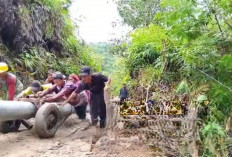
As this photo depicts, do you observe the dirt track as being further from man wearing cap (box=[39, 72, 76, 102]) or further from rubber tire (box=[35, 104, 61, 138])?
man wearing cap (box=[39, 72, 76, 102])

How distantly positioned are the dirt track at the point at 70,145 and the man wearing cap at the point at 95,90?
697 mm

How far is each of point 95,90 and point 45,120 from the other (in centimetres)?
162

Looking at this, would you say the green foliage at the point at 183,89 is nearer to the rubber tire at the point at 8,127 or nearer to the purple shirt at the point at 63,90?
the purple shirt at the point at 63,90

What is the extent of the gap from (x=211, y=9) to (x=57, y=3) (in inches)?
430

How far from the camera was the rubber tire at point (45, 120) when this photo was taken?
621 centimetres

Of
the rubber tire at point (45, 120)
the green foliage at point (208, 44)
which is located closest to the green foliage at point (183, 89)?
the green foliage at point (208, 44)

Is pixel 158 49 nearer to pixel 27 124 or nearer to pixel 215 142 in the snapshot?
pixel 27 124

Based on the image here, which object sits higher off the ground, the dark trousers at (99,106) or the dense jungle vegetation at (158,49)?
the dense jungle vegetation at (158,49)

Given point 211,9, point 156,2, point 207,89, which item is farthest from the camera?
point 156,2

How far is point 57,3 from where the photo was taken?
1527 cm

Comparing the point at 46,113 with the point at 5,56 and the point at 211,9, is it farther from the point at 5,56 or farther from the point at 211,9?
the point at 5,56

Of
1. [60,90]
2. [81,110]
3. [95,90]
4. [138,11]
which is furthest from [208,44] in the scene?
[138,11]

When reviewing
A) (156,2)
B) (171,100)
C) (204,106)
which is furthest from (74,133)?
(156,2)

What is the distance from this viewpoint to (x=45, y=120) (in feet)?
20.7
